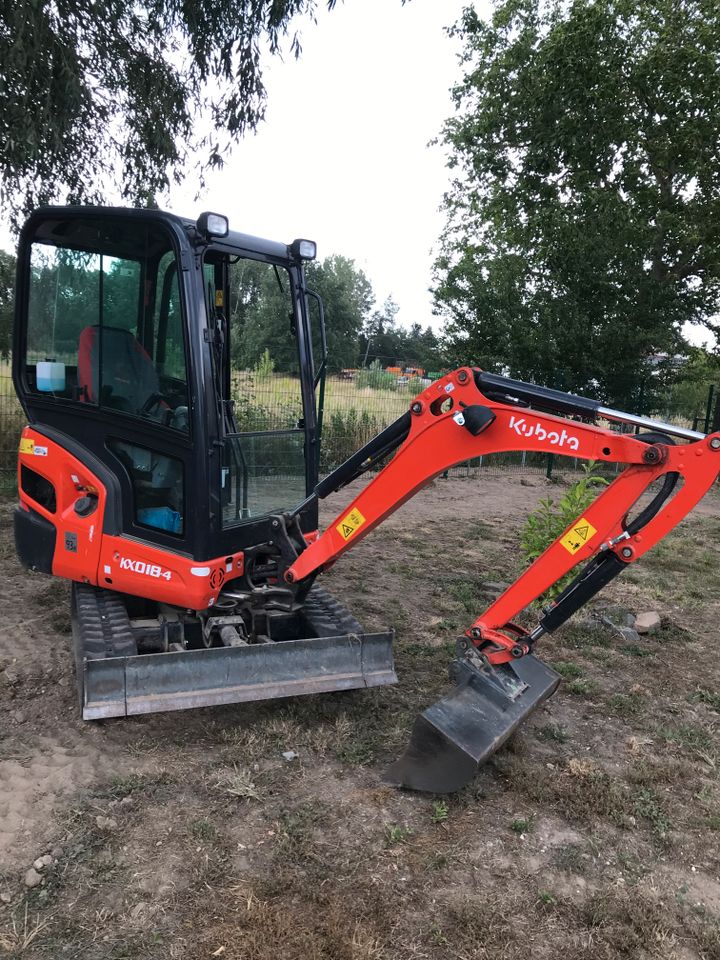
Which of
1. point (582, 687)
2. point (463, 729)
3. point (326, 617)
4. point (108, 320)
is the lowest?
point (582, 687)

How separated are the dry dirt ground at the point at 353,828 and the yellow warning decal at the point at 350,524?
3.36 ft

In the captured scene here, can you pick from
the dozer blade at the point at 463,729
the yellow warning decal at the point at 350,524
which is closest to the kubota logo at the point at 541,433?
the yellow warning decal at the point at 350,524

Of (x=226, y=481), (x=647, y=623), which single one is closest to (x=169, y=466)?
(x=226, y=481)

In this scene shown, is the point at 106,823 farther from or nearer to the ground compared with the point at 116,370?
nearer to the ground

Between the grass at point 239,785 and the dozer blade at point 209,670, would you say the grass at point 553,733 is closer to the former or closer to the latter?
the dozer blade at point 209,670

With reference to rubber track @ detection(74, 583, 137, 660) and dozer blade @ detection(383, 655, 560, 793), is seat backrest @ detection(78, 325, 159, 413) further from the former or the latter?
dozer blade @ detection(383, 655, 560, 793)

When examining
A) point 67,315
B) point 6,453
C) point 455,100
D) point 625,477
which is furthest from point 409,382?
point 455,100

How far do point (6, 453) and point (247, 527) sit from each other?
751 cm

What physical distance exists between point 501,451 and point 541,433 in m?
0.21

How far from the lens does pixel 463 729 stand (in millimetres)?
3426

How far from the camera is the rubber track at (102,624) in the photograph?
371cm

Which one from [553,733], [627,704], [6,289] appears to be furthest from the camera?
[6,289]

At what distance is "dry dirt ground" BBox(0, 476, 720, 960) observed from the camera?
261cm

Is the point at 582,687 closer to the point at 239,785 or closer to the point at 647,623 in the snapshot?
the point at 647,623
